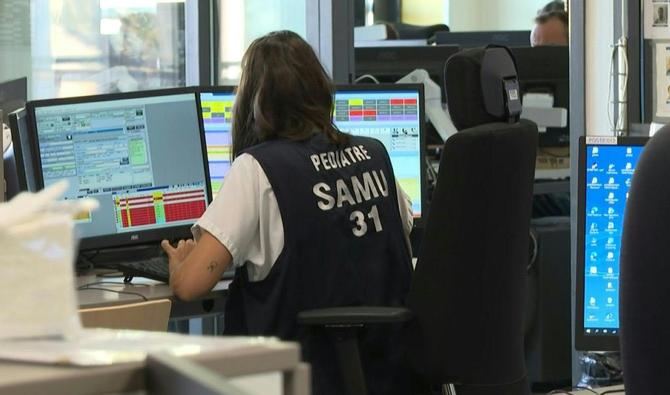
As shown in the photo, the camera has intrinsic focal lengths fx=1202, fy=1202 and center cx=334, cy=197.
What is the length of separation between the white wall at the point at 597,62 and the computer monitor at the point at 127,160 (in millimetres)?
1131

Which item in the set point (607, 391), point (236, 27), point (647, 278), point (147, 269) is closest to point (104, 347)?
point (647, 278)

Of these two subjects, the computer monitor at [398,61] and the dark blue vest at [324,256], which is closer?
the dark blue vest at [324,256]

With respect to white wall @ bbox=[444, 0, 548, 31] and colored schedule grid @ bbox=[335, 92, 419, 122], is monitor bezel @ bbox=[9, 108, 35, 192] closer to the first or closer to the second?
colored schedule grid @ bbox=[335, 92, 419, 122]

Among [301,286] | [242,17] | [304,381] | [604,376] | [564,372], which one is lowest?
[564,372]

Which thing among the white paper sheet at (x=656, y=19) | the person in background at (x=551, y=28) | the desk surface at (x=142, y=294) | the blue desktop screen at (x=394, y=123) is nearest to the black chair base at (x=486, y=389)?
the desk surface at (x=142, y=294)

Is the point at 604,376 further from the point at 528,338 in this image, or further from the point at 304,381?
the point at 528,338

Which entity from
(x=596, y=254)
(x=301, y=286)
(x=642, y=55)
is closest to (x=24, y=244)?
(x=596, y=254)

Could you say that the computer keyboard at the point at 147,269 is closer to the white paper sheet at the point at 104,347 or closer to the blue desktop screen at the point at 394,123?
the blue desktop screen at the point at 394,123

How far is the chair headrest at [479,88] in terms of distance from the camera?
229 cm

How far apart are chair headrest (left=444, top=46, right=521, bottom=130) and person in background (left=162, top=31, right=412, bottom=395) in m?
0.31

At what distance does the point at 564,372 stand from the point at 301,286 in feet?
7.34

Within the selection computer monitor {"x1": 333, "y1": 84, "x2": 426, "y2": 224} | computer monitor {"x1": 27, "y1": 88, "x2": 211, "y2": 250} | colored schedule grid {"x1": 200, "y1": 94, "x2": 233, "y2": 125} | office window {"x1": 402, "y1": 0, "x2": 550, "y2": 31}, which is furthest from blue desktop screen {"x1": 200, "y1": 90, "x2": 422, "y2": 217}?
office window {"x1": 402, "y1": 0, "x2": 550, "y2": 31}

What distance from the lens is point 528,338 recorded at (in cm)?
441

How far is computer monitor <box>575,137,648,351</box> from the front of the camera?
211cm
